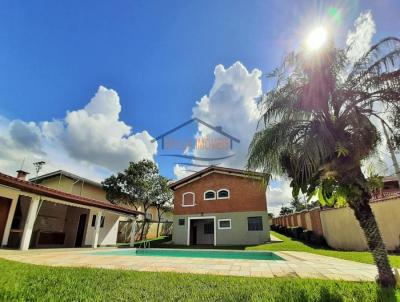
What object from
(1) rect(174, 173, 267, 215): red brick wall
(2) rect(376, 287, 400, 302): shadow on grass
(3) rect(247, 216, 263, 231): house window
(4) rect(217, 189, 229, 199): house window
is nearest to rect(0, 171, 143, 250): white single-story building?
(1) rect(174, 173, 267, 215): red brick wall

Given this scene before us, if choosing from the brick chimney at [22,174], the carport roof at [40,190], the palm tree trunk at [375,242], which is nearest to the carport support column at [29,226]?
the carport roof at [40,190]

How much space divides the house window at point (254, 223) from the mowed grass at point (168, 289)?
51.4 ft

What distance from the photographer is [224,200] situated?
22203 millimetres

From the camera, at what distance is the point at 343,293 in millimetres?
4508

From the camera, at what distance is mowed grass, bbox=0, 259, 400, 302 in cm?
422

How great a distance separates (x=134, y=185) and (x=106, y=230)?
659 centimetres

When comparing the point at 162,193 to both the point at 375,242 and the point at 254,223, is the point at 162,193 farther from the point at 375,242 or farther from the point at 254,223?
the point at 375,242

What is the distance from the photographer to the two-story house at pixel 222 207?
20.7 m

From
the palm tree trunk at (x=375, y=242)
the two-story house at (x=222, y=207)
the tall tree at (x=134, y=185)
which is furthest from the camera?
the tall tree at (x=134, y=185)

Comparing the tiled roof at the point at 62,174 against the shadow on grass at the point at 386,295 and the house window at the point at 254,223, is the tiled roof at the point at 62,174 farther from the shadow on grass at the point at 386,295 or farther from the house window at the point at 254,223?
the shadow on grass at the point at 386,295

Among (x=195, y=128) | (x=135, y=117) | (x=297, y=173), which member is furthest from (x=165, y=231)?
(x=297, y=173)

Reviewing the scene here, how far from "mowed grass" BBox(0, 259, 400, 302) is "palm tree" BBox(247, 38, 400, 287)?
4.03 ft

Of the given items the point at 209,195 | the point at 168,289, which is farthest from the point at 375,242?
the point at 209,195

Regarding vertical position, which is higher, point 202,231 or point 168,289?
point 202,231
